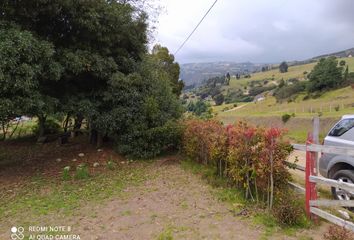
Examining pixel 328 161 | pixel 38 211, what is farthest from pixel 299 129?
pixel 38 211

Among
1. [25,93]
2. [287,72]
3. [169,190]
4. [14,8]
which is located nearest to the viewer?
[169,190]

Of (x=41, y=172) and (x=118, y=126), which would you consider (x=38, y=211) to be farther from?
(x=118, y=126)

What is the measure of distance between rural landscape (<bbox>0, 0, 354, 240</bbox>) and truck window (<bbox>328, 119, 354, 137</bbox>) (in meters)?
0.03

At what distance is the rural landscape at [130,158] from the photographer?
5297 mm

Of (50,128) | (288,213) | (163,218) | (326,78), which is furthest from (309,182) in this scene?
(326,78)

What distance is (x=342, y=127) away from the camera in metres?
6.55

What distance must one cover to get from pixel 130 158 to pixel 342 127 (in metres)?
7.29

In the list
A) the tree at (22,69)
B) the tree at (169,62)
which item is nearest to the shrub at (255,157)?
the tree at (22,69)

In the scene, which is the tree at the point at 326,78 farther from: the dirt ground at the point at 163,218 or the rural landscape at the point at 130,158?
the dirt ground at the point at 163,218

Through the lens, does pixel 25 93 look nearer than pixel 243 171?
No

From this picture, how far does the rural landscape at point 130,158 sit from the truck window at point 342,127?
0.10ft

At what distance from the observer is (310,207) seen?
530 centimetres

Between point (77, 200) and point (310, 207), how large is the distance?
488 centimetres

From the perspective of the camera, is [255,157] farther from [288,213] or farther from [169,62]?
[169,62]
